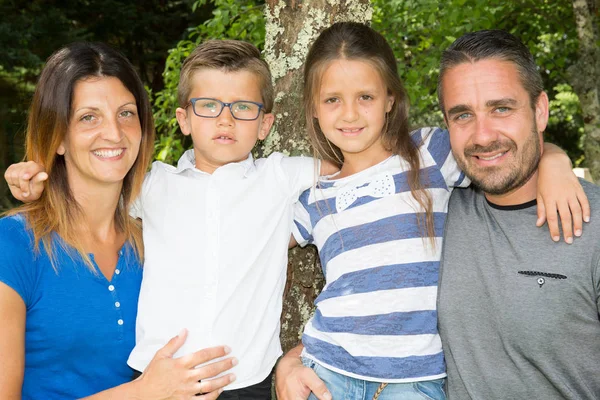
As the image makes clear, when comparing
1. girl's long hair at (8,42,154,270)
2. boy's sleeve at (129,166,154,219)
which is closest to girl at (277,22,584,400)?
boy's sleeve at (129,166,154,219)

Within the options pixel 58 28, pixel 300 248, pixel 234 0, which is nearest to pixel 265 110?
pixel 300 248

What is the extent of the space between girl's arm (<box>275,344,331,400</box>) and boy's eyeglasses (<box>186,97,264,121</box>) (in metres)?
1.05

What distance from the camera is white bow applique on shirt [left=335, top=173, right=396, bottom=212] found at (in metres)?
2.47

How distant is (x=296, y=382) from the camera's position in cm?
243

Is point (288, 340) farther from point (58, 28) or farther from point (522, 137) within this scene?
point (58, 28)

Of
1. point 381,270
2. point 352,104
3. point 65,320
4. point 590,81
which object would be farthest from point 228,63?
point 590,81

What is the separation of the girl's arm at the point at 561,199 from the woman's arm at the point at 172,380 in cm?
133

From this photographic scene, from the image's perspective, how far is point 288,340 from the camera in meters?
2.90

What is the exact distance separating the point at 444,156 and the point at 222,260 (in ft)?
3.30

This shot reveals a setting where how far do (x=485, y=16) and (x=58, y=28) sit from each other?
778cm

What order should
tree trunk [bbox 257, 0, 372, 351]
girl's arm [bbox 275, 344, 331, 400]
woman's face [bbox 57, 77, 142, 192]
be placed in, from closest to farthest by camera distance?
1. girl's arm [bbox 275, 344, 331, 400]
2. woman's face [bbox 57, 77, 142, 192]
3. tree trunk [bbox 257, 0, 372, 351]

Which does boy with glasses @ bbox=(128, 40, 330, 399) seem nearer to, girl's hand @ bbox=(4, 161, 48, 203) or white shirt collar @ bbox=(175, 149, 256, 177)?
white shirt collar @ bbox=(175, 149, 256, 177)

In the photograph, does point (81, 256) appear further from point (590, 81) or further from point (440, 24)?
point (590, 81)

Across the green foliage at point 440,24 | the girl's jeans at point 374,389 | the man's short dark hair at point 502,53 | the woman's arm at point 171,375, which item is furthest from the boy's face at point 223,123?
the green foliage at point 440,24
